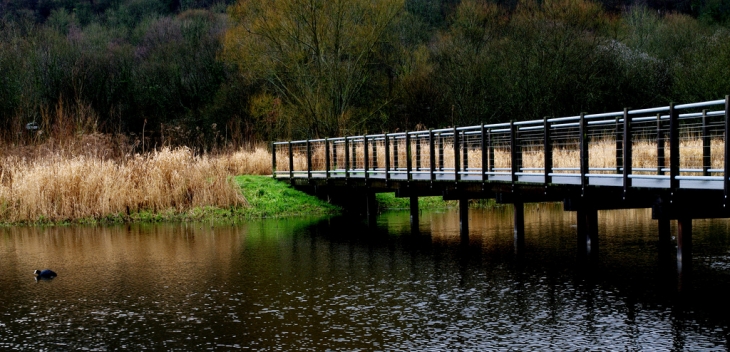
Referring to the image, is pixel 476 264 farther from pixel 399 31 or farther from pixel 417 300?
pixel 399 31

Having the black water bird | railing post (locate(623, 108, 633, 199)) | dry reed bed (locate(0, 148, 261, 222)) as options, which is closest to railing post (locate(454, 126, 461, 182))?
railing post (locate(623, 108, 633, 199))

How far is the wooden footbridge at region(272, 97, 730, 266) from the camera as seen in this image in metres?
11.6

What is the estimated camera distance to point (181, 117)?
147ft

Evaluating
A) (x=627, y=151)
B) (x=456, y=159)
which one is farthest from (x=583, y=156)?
(x=456, y=159)

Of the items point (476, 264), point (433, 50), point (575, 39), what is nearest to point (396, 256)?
point (476, 264)

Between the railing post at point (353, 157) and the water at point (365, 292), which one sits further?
the railing post at point (353, 157)

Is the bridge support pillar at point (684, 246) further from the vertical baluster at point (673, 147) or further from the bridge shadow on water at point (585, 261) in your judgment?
the vertical baluster at point (673, 147)

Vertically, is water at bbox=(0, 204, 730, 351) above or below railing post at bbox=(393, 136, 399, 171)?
below

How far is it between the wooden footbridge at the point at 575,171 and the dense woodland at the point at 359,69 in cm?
528

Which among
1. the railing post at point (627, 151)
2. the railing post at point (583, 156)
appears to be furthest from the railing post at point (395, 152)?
the railing post at point (627, 151)

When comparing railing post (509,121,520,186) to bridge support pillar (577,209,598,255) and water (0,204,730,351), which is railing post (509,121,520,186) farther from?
water (0,204,730,351)

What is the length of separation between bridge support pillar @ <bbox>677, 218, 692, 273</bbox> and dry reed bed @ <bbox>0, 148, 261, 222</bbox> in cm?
1379

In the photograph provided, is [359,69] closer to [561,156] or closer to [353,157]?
[353,157]

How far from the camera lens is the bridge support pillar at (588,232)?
14.9 meters
